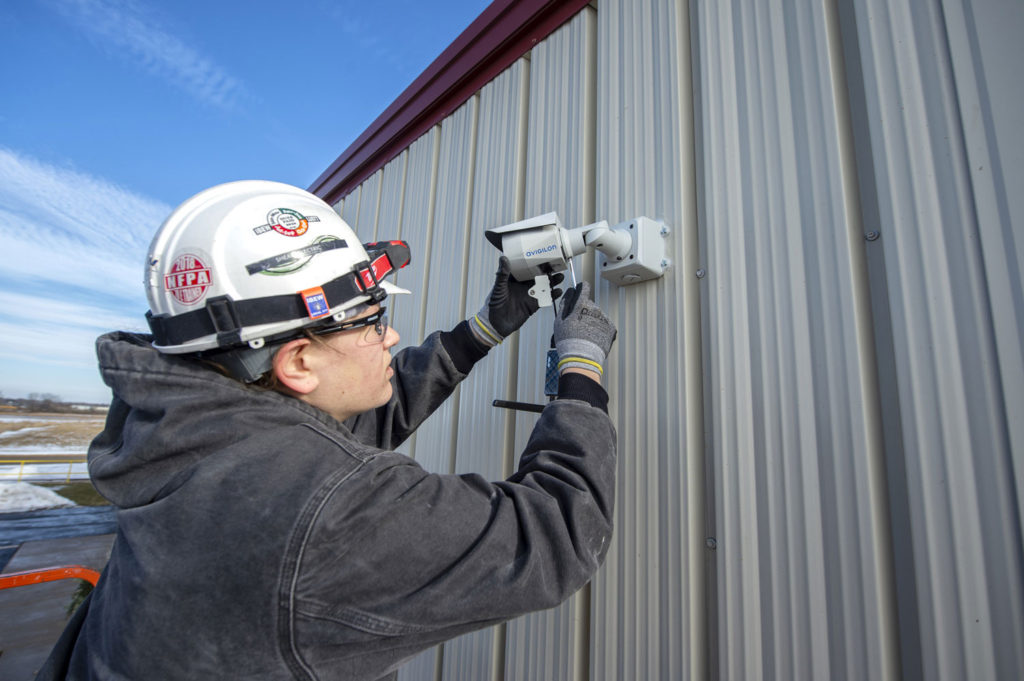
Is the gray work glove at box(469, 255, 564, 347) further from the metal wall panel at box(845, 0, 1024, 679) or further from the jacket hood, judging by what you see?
the metal wall panel at box(845, 0, 1024, 679)

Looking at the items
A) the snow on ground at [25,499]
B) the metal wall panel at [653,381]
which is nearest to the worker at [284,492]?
the metal wall panel at [653,381]

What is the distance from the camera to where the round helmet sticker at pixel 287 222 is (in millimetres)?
A: 1052

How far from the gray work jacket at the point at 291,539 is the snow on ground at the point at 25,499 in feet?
61.5

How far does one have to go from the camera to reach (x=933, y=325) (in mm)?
938

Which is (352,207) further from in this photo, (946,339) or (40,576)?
(946,339)

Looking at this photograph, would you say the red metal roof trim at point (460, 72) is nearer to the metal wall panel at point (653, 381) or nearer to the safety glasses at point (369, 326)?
the metal wall panel at point (653, 381)

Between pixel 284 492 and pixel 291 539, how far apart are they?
79 mm

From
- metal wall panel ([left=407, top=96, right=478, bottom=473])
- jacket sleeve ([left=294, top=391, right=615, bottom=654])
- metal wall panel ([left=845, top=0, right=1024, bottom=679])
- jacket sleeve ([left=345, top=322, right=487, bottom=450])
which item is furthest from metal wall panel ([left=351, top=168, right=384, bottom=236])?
metal wall panel ([left=845, top=0, right=1024, bottom=679])

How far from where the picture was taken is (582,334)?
1.26 meters

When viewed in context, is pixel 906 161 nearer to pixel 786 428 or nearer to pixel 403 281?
pixel 786 428

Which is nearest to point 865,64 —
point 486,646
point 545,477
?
point 545,477

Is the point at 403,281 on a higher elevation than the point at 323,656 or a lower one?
higher

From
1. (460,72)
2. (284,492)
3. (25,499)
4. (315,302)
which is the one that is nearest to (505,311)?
(315,302)

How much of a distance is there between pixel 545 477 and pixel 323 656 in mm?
509
